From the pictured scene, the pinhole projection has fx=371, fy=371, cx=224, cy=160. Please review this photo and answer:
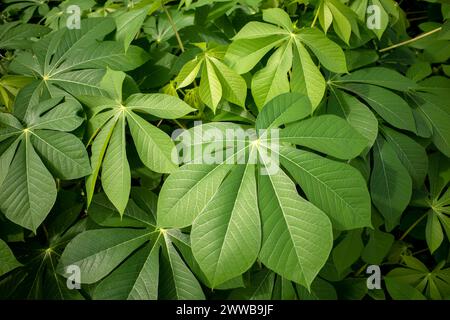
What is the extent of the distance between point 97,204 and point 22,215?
Result: 19 cm

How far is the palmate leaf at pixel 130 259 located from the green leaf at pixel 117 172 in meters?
0.12

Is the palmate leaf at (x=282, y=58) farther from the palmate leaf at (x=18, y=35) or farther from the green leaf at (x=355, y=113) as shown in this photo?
the palmate leaf at (x=18, y=35)

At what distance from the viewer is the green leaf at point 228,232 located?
2.42 ft

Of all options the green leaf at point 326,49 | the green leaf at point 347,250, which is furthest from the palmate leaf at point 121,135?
the green leaf at point 347,250

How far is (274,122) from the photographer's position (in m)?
0.84

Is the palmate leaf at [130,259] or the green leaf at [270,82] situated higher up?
the green leaf at [270,82]

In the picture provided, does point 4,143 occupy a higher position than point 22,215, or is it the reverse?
point 4,143

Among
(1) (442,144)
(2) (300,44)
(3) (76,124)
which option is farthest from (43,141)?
(1) (442,144)

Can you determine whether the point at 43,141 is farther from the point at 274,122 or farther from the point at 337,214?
the point at 337,214

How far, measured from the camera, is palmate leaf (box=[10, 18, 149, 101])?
1.02 meters

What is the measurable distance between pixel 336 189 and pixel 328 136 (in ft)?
0.39

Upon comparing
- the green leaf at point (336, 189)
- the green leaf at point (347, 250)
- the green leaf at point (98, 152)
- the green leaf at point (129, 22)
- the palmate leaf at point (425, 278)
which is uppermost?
the green leaf at point (129, 22)

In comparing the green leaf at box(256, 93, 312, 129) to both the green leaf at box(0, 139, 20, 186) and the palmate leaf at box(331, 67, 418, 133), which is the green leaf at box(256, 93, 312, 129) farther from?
the green leaf at box(0, 139, 20, 186)

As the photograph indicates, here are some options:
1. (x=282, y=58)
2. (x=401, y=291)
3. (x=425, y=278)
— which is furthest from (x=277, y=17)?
(x=425, y=278)
